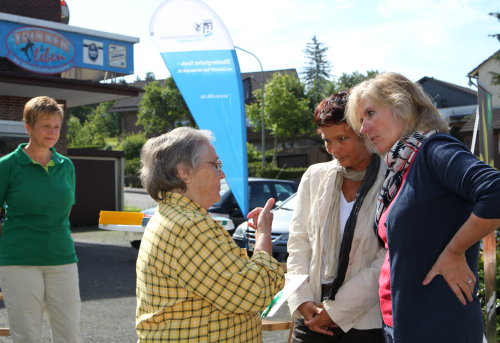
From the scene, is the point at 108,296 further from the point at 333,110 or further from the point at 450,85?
the point at 450,85

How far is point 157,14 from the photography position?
6301 mm

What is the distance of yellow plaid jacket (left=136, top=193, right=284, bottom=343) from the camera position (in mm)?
2125

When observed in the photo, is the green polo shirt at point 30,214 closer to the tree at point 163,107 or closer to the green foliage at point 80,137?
the tree at point 163,107

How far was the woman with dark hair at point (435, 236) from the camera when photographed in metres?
1.92

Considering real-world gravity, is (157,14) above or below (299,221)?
above

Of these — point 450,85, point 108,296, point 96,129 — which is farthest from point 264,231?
point 96,129

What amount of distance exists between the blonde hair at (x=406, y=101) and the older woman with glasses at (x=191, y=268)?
2.32 feet

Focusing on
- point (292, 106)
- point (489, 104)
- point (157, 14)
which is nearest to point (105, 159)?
point (157, 14)

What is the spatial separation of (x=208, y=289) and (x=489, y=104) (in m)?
3.88

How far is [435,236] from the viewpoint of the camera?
2029 millimetres

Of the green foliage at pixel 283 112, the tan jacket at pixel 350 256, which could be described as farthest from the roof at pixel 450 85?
the tan jacket at pixel 350 256

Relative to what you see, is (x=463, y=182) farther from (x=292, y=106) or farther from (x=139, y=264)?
(x=292, y=106)

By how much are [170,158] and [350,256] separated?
100cm

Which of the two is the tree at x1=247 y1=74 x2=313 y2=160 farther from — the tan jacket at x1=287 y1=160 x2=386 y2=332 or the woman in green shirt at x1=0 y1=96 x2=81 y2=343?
the tan jacket at x1=287 y1=160 x2=386 y2=332
